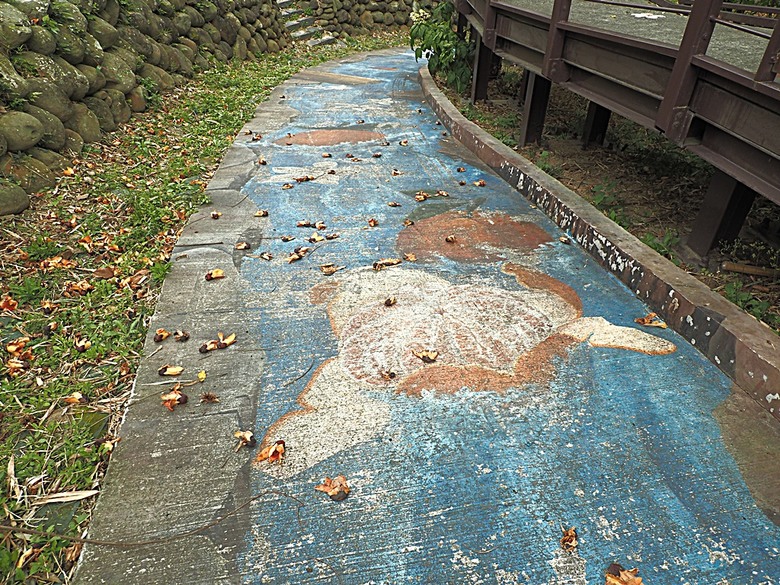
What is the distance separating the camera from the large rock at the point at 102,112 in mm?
4828

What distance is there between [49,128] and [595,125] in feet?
15.9

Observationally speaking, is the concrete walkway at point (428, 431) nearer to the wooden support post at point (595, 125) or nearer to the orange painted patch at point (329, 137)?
the wooden support post at point (595, 125)

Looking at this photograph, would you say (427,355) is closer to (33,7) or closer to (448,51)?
(33,7)

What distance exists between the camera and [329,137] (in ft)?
18.8

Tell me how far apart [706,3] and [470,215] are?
195 centimetres

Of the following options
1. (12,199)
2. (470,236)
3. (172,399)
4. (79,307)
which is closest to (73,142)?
(12,199)

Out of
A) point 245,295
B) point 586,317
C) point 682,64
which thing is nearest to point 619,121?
point 682,64

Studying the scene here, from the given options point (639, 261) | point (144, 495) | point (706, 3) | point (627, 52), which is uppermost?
A: point (706, 3)

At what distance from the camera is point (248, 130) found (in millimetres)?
5844

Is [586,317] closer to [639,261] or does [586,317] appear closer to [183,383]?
[639,261]

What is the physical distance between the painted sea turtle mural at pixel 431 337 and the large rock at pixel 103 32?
4.26 metres

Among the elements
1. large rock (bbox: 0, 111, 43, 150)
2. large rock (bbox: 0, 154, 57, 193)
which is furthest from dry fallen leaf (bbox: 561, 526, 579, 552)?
large rock (bbox: 0, 111, 43, 150)

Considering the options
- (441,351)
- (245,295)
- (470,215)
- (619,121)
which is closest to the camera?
(441,351)

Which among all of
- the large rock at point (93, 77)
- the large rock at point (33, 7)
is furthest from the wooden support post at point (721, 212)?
the large rock at point (33, 7)
